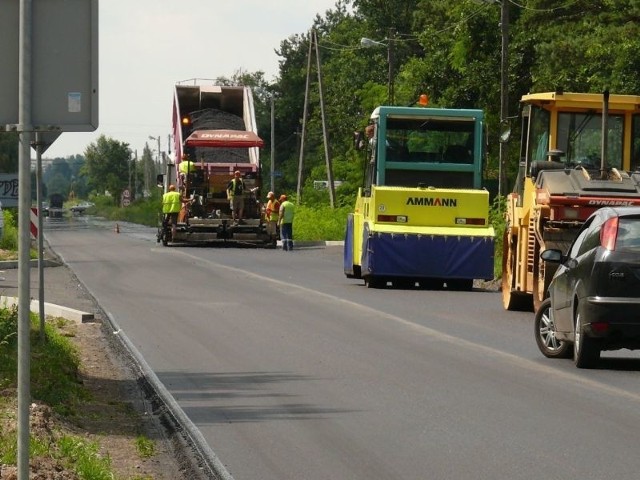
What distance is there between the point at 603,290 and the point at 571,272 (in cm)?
90

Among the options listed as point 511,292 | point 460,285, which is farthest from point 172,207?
point 511,292

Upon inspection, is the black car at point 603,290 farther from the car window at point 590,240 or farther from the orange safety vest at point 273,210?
the orange safety vest at point 273,210

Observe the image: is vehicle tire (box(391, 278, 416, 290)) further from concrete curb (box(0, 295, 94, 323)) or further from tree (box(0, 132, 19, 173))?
tree (box(0, 132, 19, 173))

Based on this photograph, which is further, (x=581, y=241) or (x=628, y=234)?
(x=581, y=241)

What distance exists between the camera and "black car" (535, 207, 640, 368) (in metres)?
15.5

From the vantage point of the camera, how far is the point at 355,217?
104ft

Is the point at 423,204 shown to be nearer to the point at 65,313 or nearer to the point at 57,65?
the point at 65,313

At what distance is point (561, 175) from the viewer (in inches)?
894

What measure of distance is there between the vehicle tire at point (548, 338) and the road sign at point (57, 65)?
959 centimetres

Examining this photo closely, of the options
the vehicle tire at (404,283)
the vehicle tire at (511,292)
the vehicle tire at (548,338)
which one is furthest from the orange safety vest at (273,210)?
the vehicle tire at (548,338)

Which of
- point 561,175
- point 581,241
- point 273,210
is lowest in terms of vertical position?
point 273,210

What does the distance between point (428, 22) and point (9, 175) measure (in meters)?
50.9

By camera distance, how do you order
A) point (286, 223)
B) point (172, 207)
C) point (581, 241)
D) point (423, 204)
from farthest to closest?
point (286, 223), point (172, 207), point (423, 204), point (581, 241)

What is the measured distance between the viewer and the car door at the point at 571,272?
634 inches
